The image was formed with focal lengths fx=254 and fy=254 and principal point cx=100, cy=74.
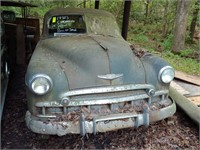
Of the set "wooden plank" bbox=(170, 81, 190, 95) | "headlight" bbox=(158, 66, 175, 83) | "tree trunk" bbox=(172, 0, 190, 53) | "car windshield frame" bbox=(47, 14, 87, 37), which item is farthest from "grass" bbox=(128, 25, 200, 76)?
"headlight" bbox=(158, 66, 175, 83)

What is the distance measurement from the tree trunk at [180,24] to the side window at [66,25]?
23.3 ft

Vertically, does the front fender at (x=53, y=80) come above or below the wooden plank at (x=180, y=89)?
above

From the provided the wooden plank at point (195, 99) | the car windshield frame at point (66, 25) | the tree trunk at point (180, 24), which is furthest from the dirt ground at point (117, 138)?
the tree trunk at point (180, 24)

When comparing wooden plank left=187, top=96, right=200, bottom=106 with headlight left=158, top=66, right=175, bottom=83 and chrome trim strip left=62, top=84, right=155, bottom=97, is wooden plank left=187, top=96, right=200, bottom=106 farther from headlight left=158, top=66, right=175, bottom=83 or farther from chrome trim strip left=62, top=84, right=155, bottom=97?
chrome trim strip left=62, top=84, right=155, bottom=97

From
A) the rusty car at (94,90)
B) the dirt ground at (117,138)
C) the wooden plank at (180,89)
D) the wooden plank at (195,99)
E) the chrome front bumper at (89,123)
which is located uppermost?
the rusty car at (94,90)

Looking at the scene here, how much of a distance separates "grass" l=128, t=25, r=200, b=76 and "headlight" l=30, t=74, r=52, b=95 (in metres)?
6.01

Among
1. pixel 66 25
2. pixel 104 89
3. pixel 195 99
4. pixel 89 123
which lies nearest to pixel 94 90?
pixel 104 89

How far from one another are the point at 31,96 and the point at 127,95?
1242 mm

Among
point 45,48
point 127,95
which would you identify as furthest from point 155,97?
point 45,48

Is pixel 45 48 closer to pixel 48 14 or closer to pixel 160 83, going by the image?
pixel 48 14

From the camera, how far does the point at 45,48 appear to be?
14.2 feet

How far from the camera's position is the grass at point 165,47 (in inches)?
352

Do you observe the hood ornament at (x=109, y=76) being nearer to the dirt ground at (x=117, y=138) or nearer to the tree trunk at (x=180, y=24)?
the dirt ground at (x=117, y=138)

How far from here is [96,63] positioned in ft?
11.3
